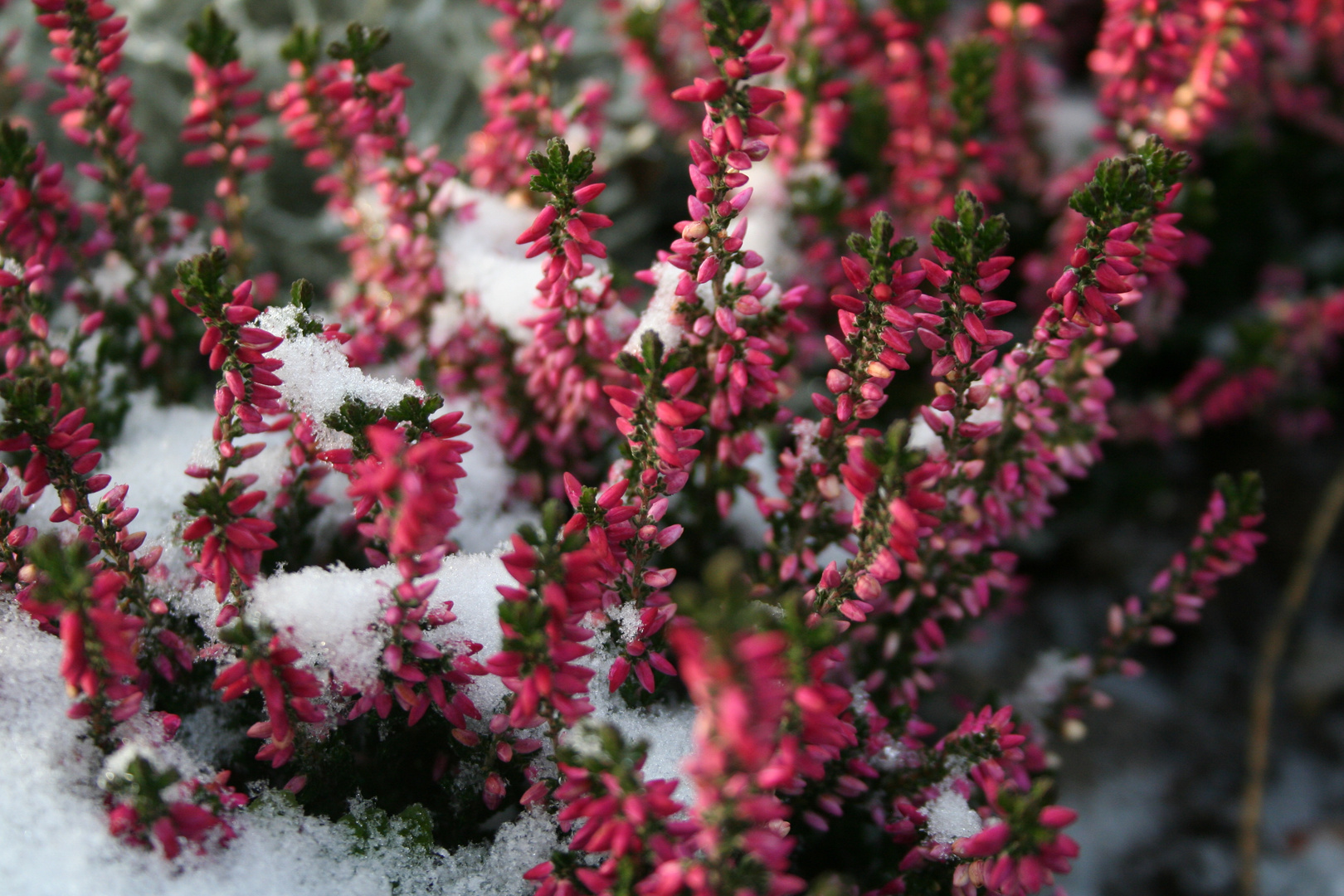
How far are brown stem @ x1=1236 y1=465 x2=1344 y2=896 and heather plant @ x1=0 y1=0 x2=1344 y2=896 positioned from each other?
0.02 metres

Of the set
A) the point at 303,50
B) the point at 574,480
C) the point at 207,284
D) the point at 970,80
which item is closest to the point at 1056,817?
the point at 574,480

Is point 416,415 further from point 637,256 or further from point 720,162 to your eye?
point 637,256

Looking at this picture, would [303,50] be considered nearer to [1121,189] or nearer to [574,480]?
[574,480]

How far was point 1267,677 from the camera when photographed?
6.24 ft

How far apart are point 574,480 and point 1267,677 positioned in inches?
67.9

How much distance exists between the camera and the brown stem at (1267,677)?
1.70 metres

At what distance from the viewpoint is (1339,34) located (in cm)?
203

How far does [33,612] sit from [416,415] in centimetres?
44

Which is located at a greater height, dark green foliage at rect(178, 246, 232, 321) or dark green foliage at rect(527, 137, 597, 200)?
dark green foliage at rect(527, 137, 597, 200)

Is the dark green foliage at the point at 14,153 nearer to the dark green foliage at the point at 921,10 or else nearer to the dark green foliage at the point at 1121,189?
the dark green foliage at the point at 1121,189

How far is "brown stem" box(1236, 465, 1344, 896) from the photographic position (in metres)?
1.70

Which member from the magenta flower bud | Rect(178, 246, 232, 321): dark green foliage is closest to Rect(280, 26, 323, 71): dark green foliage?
Rect(178, 246, 232, 321): dark green foliage

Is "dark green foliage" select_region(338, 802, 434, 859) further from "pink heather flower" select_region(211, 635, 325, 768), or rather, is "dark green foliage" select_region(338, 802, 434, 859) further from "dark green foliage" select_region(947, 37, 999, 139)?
"dark green foliage" select_region(947, 37, 999, 139)

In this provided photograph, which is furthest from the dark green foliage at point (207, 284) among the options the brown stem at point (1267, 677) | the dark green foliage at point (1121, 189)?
the brown stem at point (1267, 677)
